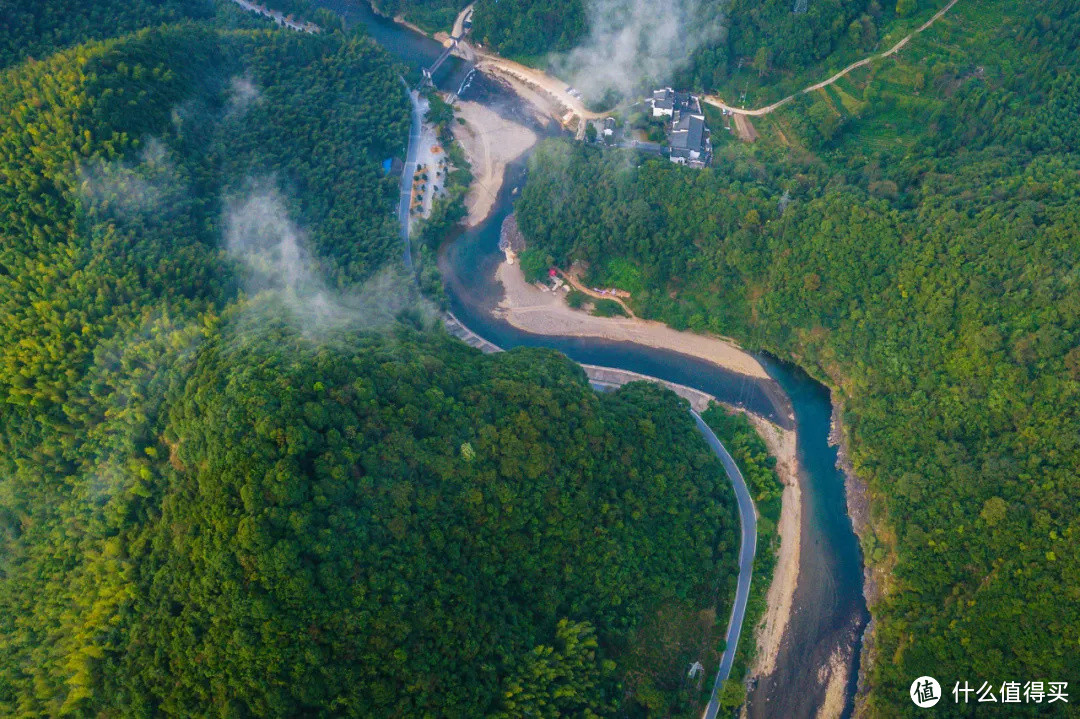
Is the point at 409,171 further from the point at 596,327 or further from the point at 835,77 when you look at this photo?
the point at 835,77

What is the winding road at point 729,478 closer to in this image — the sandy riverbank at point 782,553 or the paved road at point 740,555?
the paved road at point 740,555

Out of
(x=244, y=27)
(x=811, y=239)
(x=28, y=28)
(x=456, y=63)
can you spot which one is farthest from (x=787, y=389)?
(x=28, y=28)

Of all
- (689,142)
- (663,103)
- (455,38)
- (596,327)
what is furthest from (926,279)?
(455,38)

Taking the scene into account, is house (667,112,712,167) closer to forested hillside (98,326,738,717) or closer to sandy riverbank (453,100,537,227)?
sandy riverbank (453,100,537,227)

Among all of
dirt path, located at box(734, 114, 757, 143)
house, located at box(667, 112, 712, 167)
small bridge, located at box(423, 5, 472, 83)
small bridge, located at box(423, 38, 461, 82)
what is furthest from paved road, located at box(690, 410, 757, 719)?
small bridge, located at box(423, 5, 472, 83)

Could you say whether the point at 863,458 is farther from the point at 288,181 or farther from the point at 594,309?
the point at 288,181
